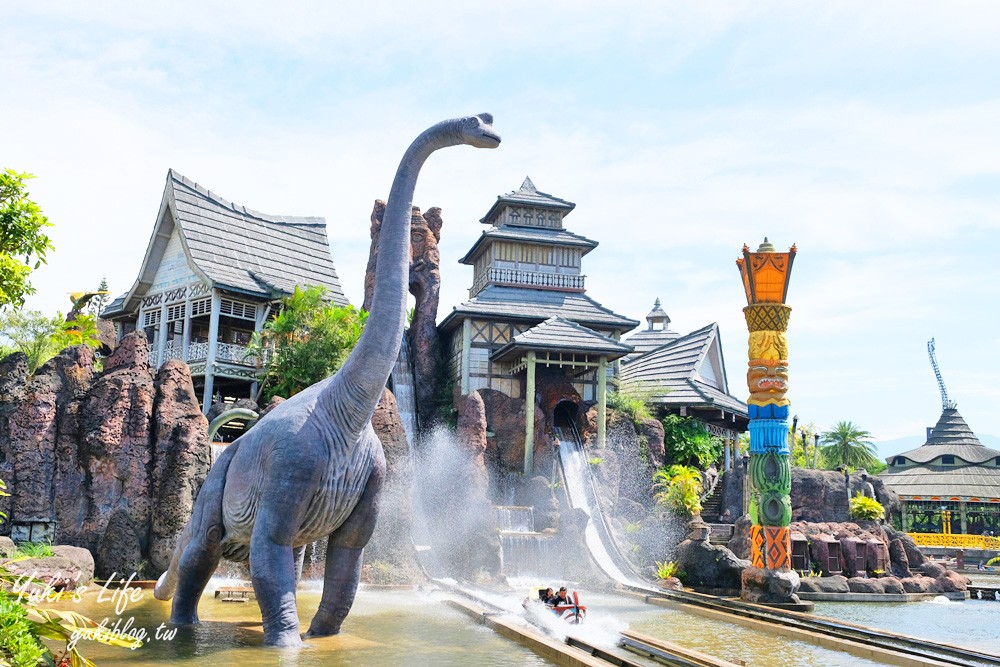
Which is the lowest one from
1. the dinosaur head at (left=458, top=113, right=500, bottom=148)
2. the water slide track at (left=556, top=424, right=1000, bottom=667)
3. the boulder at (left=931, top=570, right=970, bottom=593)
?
the boulder at (left=931, top=570, right=970, bottom=593)

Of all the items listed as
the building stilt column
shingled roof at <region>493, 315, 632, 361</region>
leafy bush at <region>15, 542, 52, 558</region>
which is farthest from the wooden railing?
leafy bush at <region>15, 542, 52, 558</region>

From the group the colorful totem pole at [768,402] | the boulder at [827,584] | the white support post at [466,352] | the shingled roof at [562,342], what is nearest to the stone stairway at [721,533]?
the boulder at [827,584]

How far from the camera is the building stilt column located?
26.6 metres

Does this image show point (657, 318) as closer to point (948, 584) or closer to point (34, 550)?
point (948, 584)

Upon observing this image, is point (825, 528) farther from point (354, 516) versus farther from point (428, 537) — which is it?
point (354, 516)

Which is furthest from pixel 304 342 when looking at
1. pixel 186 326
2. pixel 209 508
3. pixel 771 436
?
pixel 209 508

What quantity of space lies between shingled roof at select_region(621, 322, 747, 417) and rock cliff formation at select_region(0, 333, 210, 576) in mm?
19329

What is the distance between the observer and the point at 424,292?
31.7 m

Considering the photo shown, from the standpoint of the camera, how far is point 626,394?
31234mm

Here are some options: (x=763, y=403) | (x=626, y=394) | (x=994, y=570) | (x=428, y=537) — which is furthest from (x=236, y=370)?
(x=994, y=570)

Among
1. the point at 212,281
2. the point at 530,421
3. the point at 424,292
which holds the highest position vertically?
the point at 424,292

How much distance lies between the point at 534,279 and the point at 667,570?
15.1 metres

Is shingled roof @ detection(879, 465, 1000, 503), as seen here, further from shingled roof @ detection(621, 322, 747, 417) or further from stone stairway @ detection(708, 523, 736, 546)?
stone stairway @ detection(708, 523, 736, 546)

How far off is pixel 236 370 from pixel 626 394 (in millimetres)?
13223
